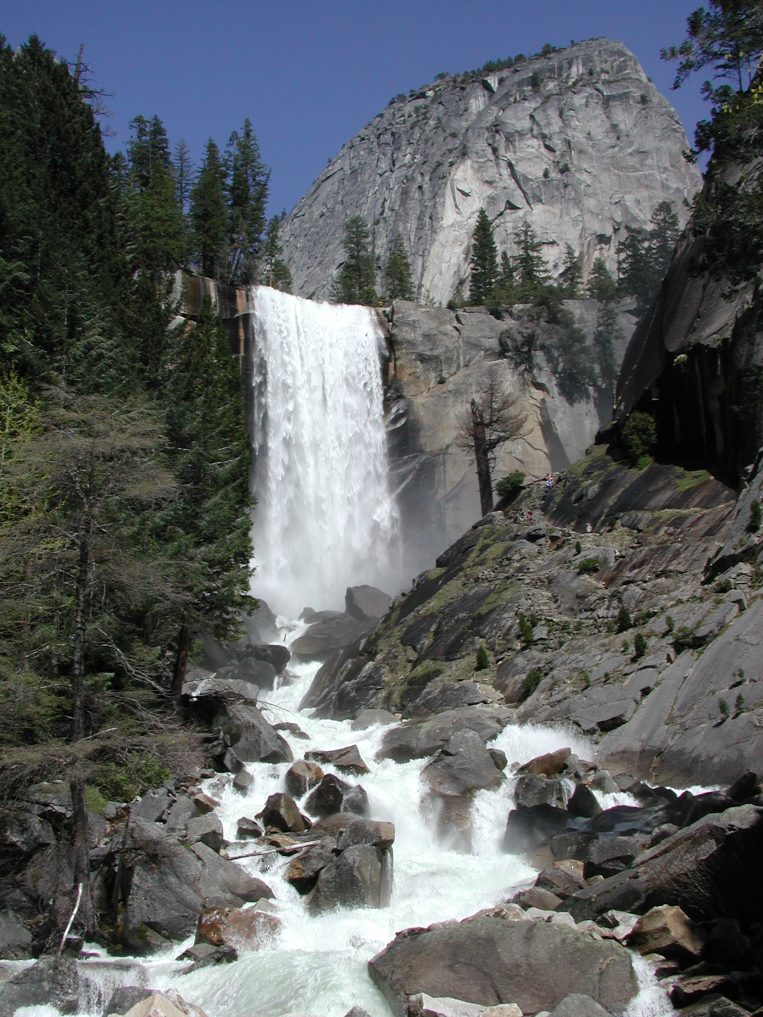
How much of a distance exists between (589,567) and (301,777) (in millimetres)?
14108

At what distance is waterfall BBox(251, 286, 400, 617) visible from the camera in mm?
52906

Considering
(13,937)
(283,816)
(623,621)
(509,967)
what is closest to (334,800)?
(283,816)

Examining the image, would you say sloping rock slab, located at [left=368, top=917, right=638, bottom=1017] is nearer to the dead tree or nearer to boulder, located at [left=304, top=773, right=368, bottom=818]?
boulder, located at [left=304, top=773, right=368, bottom=818]

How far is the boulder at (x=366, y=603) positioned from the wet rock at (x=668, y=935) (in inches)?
1331

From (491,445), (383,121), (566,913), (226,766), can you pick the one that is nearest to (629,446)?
(491,445)

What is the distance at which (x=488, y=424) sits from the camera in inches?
1763

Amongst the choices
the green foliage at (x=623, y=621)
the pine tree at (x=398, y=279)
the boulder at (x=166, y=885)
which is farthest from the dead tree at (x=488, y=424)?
the boulder at (x=166, y=885)

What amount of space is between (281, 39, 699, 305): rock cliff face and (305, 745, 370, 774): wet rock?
76524 millimetres

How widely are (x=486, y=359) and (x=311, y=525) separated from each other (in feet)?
57.0

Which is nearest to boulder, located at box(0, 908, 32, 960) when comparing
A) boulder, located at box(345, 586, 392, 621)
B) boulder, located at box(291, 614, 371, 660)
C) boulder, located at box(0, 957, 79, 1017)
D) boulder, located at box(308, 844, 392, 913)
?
boulder, located at box(0, 957, 79, 1017)

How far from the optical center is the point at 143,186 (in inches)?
2744

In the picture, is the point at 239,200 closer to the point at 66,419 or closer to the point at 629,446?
the point at 629,446

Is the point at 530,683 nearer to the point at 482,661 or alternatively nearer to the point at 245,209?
the point at 482,661

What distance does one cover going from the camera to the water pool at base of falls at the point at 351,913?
38.2 ft
